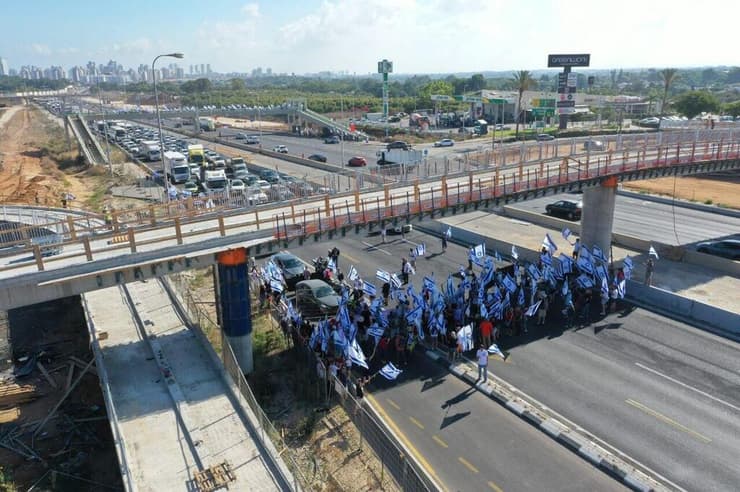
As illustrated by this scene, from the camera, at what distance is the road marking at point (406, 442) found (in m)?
14.6

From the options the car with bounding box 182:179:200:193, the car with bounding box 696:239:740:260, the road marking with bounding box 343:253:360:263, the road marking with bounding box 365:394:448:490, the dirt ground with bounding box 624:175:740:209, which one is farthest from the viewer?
the dirt ground with bounding box 624:175:740:209

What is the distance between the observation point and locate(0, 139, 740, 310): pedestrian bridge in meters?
16.8

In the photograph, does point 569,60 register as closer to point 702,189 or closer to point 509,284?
point 702,189

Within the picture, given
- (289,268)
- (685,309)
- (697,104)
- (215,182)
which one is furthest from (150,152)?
(697,104)

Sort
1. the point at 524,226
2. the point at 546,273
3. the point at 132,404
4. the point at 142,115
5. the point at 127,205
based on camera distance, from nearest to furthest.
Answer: the point at 132,404 → the point at 546,273 → the point at 524,226 → the point at 127,205 → the point at 142,115

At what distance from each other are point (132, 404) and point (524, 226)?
30739 millimetres

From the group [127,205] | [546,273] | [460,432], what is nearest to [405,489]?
[460,432]

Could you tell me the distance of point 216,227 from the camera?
830 inches

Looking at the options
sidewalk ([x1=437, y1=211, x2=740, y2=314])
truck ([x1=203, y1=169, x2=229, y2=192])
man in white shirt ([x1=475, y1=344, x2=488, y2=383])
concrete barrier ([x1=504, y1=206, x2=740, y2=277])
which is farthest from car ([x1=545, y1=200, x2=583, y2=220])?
truck ([x1=203, y1=169, x2=229, y2=192])

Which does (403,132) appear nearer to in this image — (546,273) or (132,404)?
(546,273)

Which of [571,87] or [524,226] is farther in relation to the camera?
[571,87]

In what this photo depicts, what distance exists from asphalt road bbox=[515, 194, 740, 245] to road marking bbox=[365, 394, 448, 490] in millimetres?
26958

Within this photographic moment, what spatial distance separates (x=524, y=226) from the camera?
132ft

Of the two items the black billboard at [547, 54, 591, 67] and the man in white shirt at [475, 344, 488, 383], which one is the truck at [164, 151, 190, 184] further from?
the black billboard at [547, 54, 591, 67]
